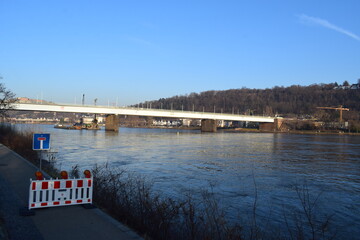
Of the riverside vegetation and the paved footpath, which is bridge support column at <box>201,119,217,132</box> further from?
the paved footpath

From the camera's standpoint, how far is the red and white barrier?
27.6 feet

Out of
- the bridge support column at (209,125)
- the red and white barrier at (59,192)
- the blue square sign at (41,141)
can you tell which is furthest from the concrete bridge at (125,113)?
the red and white barrier at (59,192)

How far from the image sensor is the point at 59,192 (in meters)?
8.78

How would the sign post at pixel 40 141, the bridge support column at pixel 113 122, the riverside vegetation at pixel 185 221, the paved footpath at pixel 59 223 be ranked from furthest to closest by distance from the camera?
1. the bridge support column at pixel 113 122
2. the sign post at pixel 40 141
3. the riverside vegetation at pixel 185 221
4. the paved footpath at pixel 59 223

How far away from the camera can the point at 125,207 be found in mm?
9625

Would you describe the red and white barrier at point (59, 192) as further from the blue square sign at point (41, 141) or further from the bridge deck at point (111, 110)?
the bridge deck at point (111, 110)

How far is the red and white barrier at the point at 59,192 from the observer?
331 inches

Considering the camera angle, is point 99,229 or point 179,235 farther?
point 179,235

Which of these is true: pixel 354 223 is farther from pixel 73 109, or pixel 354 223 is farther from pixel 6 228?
pixel 73 109

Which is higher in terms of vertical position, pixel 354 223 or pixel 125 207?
pixel 125 207

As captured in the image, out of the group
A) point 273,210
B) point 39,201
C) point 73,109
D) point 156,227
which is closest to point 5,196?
point 39,201

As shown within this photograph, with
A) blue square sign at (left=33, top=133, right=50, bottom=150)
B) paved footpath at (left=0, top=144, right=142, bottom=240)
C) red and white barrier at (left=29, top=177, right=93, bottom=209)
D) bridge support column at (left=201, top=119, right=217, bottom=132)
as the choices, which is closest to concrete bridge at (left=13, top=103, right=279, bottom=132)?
bridge support column at (left=201, top=119, right=217, bottom=132)

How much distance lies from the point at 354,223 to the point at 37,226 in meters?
10.7

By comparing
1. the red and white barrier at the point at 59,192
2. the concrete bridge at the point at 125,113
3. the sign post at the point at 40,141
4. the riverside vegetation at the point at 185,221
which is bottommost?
the riverside vegetation at the point at 185,221
